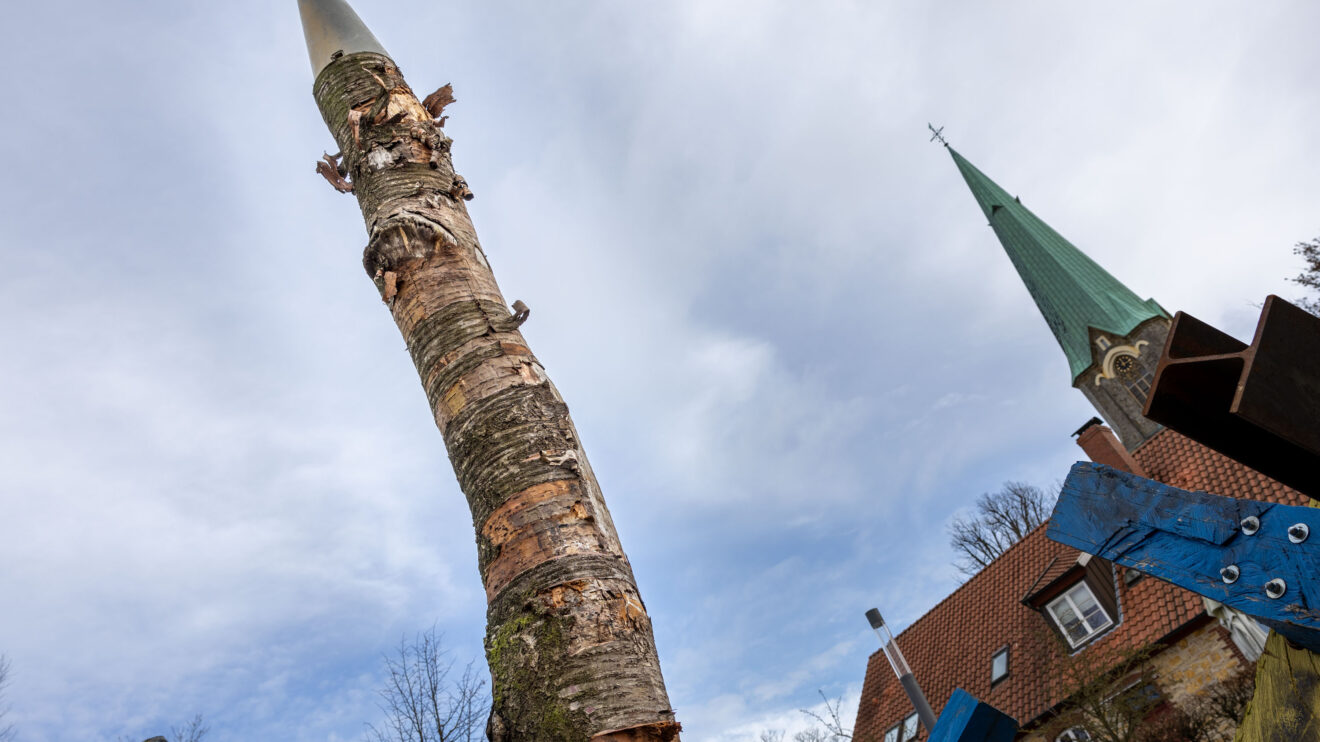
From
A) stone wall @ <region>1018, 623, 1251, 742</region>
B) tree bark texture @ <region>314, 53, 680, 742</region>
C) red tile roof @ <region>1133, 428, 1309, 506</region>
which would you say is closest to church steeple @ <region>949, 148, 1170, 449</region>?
red tile roof @ <region>1133, 428, 1309, 506</region>

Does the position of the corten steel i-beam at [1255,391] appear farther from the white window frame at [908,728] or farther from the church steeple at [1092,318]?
the church steeple at [1092,318]

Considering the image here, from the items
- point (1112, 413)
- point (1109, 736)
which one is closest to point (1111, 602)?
point (1109, 736)

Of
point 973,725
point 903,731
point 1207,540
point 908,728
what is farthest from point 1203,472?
point 973,725

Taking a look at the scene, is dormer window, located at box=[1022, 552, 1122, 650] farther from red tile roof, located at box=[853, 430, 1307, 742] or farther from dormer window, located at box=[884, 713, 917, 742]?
dormer window, located at box=[884, 713, 917, 742]

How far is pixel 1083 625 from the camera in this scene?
15.9m

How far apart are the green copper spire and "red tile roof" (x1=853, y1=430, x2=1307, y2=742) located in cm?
1182

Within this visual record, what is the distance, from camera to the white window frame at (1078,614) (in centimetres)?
1535

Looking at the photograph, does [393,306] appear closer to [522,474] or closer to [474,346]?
[474,346]

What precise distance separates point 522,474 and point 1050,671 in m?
16.7

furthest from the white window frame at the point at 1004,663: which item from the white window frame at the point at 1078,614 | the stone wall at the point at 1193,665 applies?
the stone wall at the point at 1193,665

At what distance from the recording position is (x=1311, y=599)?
1.25 metres

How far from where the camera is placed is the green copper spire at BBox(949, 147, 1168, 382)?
2975 centimetres

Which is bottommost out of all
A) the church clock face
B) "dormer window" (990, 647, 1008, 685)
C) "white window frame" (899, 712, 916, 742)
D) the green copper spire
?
"white window frame" (899, 712, 916, 742)

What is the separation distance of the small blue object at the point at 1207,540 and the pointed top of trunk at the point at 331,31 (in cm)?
321
